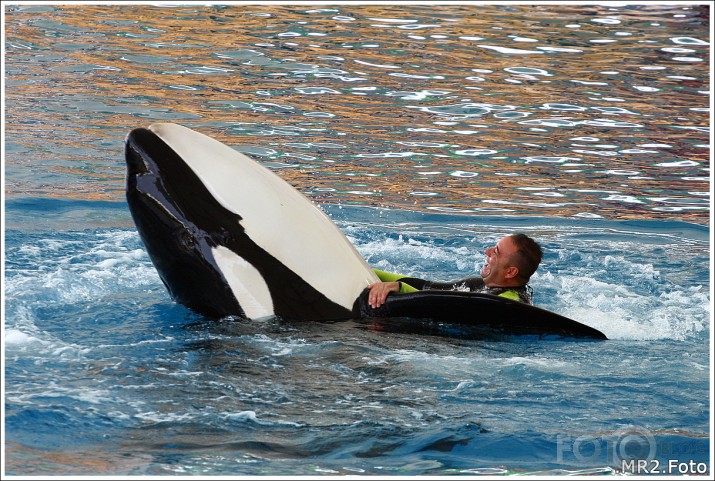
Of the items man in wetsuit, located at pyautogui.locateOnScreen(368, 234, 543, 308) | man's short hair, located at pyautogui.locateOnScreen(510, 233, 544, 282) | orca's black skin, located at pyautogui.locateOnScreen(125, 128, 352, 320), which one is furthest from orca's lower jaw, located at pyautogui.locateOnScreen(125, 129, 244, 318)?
man's short hair, located at pyautogui.locateOnScreen(510, 233, 544, 282)

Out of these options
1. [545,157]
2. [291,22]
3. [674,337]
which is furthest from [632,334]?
[291,22]

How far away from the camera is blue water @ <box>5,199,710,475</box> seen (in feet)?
15.1

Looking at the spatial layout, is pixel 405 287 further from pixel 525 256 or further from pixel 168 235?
pixel 168 235

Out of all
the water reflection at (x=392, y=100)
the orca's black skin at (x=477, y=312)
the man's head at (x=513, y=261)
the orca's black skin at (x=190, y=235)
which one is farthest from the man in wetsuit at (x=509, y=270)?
the water reflection at (x=392, y=100)

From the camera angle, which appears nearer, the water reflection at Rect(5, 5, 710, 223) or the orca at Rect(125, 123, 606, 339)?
the orca at Rect(125, 123, 606, 339)

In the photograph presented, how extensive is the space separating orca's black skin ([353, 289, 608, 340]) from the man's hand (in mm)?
28

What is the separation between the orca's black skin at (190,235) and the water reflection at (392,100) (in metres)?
3.93

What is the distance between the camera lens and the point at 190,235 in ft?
18.6

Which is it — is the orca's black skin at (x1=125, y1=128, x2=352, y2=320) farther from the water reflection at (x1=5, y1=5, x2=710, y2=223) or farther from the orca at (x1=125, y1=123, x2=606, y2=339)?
the water reflection at (x1=5, y1=5, x2=710, y2=223)

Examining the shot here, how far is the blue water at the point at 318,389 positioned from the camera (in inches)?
181

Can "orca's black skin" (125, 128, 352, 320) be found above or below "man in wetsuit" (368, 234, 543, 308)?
above

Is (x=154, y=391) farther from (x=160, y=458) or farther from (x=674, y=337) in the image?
(x=674, y=337)

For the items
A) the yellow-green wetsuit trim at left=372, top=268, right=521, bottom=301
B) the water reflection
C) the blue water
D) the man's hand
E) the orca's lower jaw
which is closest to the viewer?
the blue water

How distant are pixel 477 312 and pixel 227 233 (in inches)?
55.4
